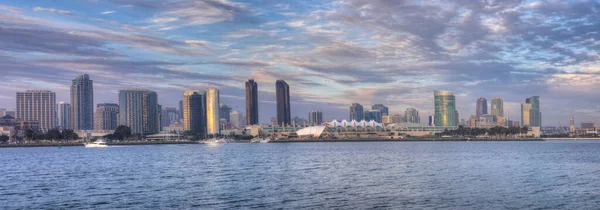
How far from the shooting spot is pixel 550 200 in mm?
37594

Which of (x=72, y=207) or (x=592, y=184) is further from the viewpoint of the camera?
(x=592, y=184)

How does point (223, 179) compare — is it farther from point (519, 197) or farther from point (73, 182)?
point (519, 197)

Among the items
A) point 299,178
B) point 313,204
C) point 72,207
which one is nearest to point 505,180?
point 299,178

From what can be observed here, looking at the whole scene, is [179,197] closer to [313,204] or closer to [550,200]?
[313,204]

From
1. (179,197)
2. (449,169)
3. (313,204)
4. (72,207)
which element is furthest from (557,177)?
(72,207)

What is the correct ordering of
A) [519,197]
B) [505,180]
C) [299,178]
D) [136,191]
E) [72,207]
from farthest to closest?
[299,178] < [505,180] < [136,191] < [519,197] < [72,207]

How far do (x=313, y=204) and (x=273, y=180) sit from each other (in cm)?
1578

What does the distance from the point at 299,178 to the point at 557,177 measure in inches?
890

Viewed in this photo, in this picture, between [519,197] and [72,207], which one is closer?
[72,207]

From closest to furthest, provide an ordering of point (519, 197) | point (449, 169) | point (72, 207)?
1. point (72, 207)
2. point (519, 197)
3. point (449, 169)

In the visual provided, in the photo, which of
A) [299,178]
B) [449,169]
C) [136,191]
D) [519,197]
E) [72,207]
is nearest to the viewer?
[72,207]

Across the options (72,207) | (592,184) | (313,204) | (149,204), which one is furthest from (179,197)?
(592,184)

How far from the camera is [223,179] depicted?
5338cm

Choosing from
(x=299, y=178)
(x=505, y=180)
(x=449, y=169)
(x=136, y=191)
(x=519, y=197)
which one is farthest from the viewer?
(x=449, y=169)
